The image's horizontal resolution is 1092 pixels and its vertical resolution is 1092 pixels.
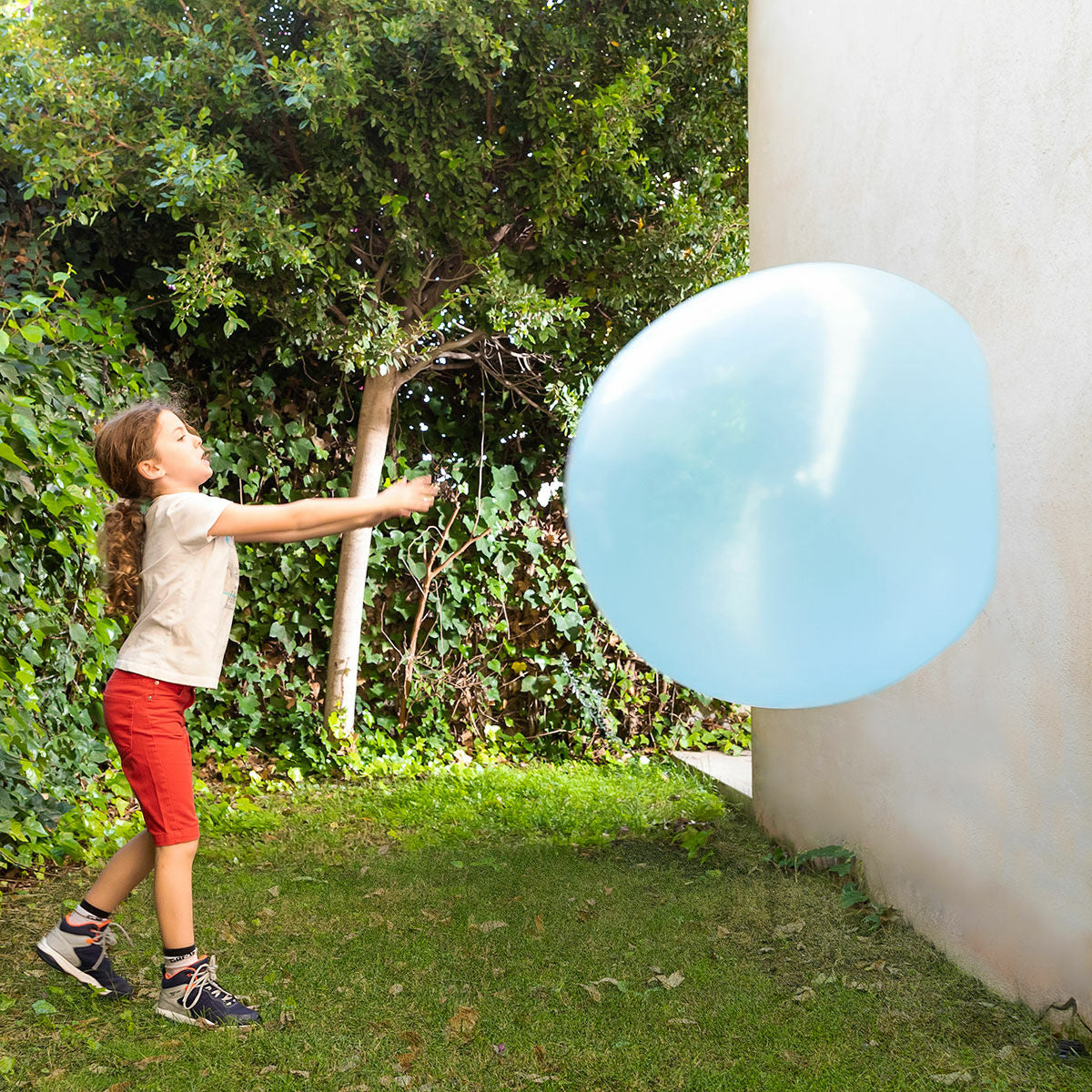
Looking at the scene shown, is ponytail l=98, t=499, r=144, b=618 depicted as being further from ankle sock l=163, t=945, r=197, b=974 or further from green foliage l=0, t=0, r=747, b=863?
ankle sock l=163, t=945, r=197, b=974

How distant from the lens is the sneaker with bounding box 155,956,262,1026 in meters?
2.27

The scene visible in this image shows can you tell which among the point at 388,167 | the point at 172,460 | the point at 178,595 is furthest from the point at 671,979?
the point at 388,167

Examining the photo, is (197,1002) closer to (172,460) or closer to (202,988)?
(202,988)

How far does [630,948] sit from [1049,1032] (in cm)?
106

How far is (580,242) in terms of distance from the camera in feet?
16.1

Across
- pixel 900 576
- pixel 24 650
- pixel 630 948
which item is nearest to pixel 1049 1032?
Answer: pixel 630 948

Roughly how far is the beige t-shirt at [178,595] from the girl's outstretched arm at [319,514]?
2.9 inches

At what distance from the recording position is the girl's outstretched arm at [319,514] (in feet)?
6.54

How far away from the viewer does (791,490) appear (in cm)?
130

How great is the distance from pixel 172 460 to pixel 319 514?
506 mm

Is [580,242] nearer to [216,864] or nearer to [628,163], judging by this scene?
[628,163]

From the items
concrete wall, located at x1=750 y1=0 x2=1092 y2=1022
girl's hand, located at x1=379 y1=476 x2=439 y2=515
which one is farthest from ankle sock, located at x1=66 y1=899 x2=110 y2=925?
concrete wall, located at x1=750 y1=0 x2=1092 y2=1022

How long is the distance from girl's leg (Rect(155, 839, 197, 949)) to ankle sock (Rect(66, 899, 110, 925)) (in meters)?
0.25

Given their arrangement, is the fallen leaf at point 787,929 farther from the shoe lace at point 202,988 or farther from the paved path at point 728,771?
the shoe lace at point 202,988
